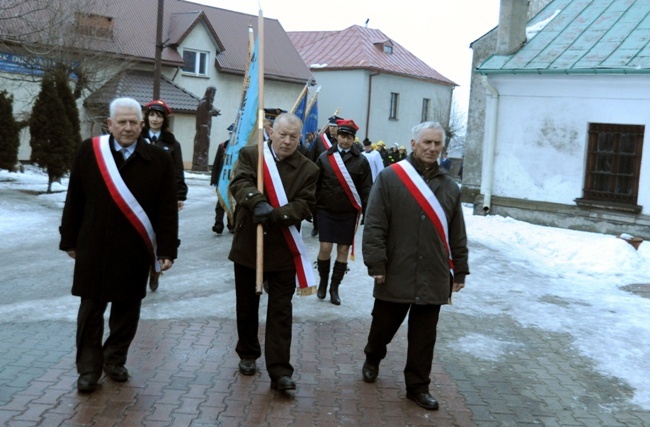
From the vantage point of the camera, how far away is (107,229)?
213 inches

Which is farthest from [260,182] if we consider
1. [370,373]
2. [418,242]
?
[370,373]

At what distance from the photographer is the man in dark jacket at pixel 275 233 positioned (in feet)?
18.6

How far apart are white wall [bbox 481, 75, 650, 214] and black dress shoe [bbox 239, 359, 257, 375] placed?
39.6ft

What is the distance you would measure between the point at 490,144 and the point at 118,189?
1433cm

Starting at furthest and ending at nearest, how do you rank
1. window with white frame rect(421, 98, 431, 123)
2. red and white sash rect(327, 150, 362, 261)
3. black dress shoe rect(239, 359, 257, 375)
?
window with white frame rect(421, 98, 431, 123) < red and white sash rect(327, 150, 362, 261) < black dress shoe rect(239, 359, 257, 375)

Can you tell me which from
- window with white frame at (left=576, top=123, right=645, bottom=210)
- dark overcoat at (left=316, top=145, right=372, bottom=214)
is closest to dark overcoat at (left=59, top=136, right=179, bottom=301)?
dark overcoat at (left=316, top=145, right=372, bottom=214)

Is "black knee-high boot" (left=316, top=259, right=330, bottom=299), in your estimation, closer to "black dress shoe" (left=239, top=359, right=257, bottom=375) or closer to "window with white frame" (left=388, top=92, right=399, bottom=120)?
"black dress shoe" (left=239, top=359, right=257, bottom=375)

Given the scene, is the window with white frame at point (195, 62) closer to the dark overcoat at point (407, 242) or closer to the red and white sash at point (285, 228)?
the red and white sash at point (285, 228)

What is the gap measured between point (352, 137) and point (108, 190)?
13.0 feet

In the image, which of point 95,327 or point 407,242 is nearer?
point 95,327

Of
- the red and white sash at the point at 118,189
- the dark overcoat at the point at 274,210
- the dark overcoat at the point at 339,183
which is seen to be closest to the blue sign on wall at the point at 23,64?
the dark overcoat at the point at 339,183

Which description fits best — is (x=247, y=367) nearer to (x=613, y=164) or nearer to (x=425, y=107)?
(x=613, y=164)

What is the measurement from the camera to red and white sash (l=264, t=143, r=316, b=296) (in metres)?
5.82

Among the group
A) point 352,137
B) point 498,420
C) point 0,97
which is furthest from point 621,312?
point 0,97
